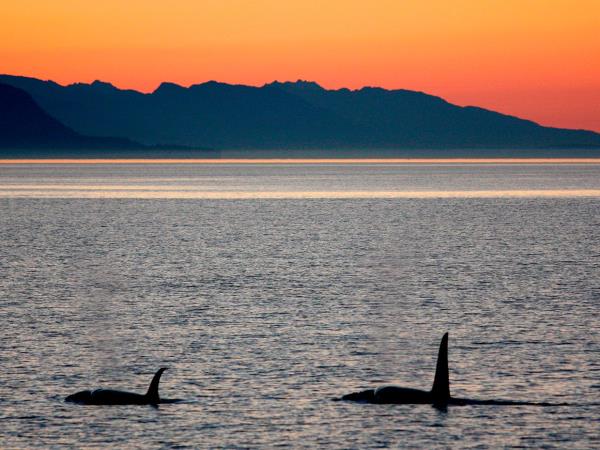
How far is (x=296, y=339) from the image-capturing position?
46188 mm

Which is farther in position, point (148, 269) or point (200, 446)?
point (148, 269)

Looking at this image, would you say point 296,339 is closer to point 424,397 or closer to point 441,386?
point 424,397

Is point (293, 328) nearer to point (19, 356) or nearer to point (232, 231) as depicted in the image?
point (19, 356)

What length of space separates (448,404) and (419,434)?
3.28 metres

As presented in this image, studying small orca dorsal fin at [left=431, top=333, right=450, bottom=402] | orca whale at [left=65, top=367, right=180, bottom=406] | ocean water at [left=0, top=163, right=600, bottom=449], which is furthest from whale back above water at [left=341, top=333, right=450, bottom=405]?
orca whale at [left=65, top=367, right=180, bottom=406]

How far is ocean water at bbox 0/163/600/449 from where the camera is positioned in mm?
31750

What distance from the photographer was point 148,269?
260 feet

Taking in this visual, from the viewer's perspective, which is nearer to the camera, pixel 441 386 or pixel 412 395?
pixel 441 386

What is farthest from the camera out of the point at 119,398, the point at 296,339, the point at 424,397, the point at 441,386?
the point at 296,339

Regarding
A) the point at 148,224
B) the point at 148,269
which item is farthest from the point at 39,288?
the point at 148,224

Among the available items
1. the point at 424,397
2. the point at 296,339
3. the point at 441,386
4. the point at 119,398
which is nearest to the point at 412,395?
the point at 424,397

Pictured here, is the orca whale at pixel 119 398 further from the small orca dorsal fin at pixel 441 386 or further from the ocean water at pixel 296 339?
the small orca dorsal fin at pixel 441 386

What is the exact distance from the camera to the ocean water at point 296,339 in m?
31.8

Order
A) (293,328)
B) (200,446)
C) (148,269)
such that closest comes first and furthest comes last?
(200,446) → (293,328) → (148,269)
